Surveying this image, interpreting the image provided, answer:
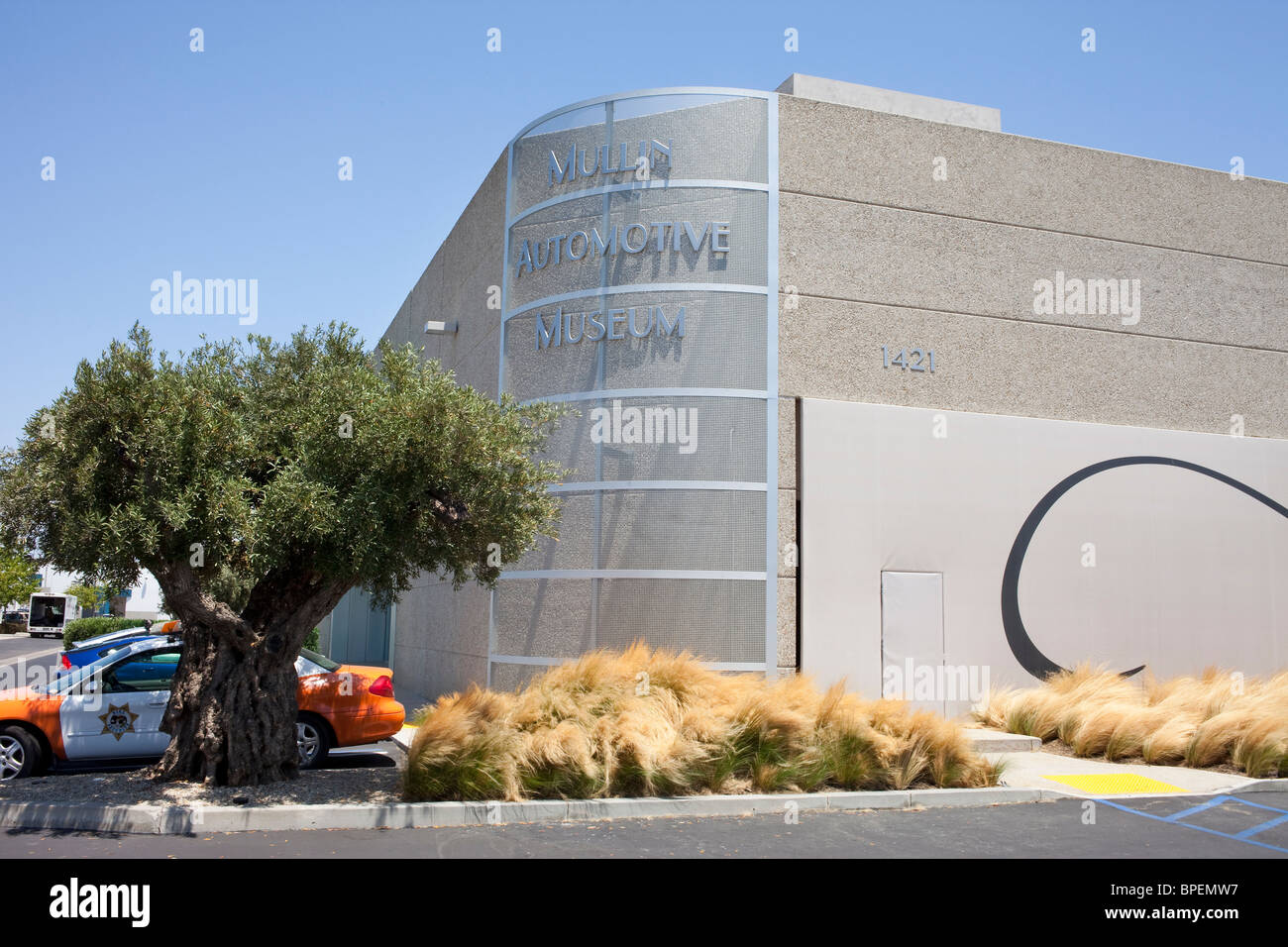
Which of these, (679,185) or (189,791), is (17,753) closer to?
(189,791)

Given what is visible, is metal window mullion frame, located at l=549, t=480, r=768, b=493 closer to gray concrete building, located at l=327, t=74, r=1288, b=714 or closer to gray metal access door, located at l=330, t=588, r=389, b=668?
gray concrete building, located at l=327, t=74, r=1288, b=714

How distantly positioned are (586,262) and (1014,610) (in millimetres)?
8472

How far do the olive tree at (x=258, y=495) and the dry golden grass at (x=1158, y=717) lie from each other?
25.4 ft

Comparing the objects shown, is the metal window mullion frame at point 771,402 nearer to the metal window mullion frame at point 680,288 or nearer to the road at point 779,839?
the metal window mullion frame at point 680,288

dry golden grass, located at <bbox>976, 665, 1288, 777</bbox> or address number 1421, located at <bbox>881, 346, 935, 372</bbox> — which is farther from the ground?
address number 1421, located at <bbox>881, 346, 935, 372</bbox>

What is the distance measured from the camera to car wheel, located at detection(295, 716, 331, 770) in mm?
11742

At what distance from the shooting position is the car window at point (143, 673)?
11.3 meters

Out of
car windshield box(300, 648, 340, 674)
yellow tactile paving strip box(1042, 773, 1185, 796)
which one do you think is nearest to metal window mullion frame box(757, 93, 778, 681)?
yellow tactile paving strip box(1042, 773, 1185, 796)

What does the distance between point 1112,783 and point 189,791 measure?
940 centimetres

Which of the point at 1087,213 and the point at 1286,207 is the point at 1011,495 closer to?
the point at 1087,213

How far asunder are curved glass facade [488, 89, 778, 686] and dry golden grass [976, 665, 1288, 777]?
3724mm
